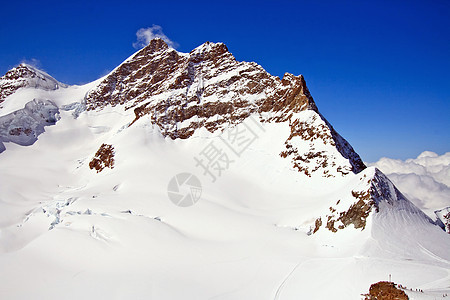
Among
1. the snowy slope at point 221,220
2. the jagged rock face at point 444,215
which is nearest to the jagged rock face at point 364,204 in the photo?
the snowy slope at point 221,220

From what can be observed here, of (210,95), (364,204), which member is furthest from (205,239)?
(210,95)

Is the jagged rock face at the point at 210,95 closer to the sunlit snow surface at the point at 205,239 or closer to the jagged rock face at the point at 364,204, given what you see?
the sunlit snow surface at the point at 205,239

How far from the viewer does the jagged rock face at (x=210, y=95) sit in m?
57.3

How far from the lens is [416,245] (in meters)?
27.7

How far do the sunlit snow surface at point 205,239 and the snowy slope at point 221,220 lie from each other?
16 cm

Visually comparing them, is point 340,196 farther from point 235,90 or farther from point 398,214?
point 235,90

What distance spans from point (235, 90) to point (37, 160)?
51.0 m

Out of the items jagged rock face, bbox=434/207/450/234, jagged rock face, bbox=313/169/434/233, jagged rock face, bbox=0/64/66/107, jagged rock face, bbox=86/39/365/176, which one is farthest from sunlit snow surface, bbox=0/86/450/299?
jagged rock face, bbox=0/64/66/107

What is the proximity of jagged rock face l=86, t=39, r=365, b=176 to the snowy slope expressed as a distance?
588 mm

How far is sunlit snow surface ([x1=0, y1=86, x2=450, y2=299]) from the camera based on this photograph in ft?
75.0

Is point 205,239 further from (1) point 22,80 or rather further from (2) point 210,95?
(1) point 22,80

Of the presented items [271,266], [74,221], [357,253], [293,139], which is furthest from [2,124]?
[357,253]

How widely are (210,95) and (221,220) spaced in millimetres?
46774

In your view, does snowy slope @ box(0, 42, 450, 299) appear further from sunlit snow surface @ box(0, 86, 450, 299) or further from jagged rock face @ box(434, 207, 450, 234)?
jagged rock face @ box(434, 207, 450, 234)
